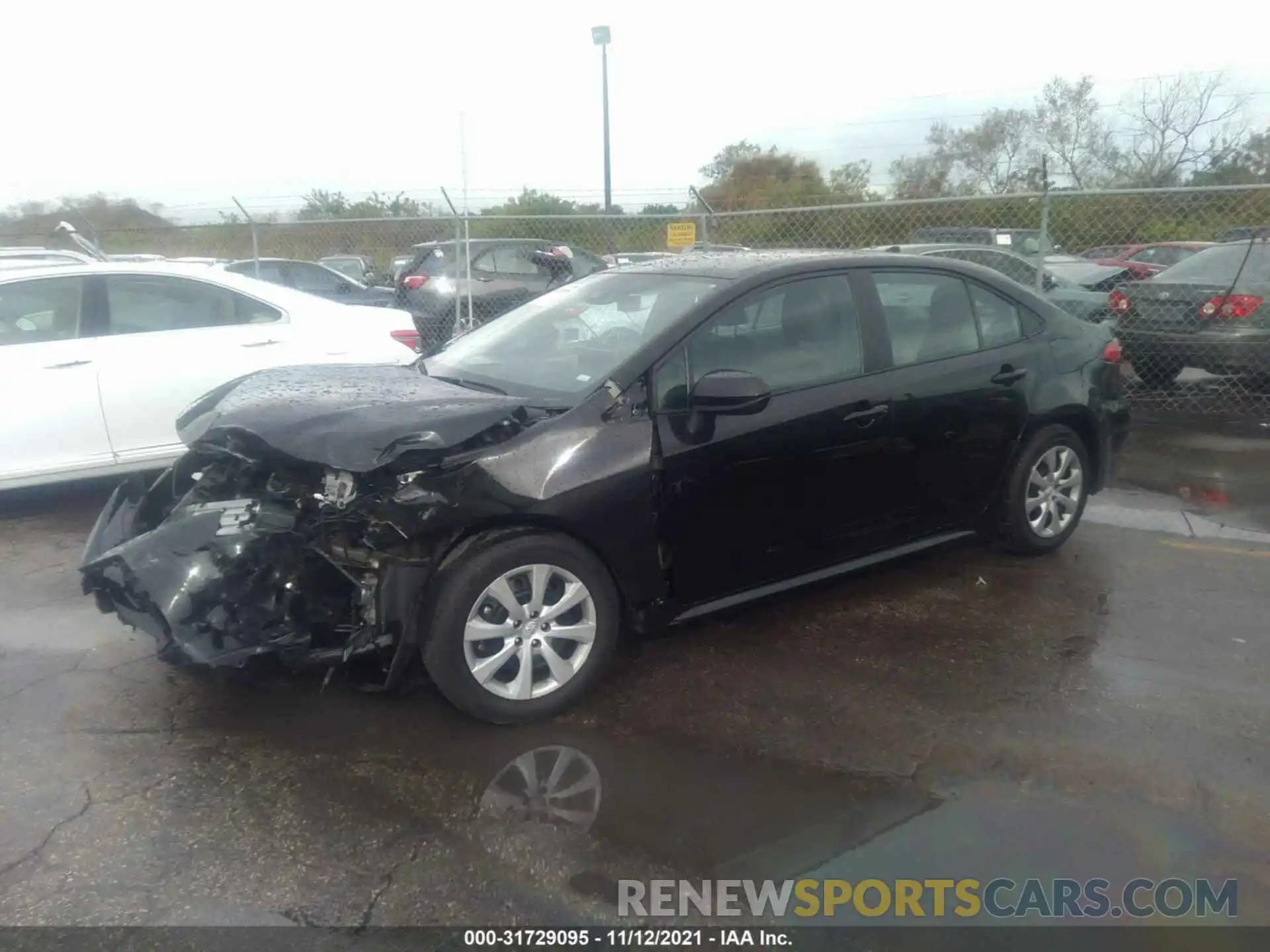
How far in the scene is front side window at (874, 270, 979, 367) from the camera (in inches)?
192

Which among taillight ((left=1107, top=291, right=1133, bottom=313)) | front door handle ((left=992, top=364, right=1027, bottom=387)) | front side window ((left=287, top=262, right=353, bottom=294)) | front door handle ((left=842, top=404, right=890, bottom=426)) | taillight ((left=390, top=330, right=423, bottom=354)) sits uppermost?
front door handle ((left=992, top=364, right=1027, bottom=387))

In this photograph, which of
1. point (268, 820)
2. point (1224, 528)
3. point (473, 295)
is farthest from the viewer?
point (473, 295)

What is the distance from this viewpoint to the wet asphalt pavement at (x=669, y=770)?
9.86ft

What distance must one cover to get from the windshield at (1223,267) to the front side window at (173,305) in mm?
7990

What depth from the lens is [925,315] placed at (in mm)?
5055

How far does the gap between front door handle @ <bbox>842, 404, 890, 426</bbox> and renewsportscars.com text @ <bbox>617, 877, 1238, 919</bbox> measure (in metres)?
2.12

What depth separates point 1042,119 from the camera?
28594mm

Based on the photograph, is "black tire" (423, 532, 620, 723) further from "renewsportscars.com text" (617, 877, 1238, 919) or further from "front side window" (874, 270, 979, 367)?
"front side window" (874, 270, 979, 367)

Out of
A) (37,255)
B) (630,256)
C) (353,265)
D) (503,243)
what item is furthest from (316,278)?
(353,265)

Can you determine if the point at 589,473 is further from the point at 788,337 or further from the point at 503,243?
the point at 503,243

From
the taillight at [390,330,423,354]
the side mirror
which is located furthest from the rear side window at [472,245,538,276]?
the side mirror

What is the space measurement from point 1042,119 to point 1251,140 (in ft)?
18.6

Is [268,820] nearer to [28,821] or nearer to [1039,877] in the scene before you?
[28,821]

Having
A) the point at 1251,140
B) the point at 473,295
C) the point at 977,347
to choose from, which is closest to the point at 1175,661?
the point at 977,347
